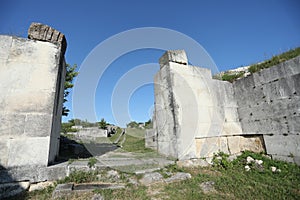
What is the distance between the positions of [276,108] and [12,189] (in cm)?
676

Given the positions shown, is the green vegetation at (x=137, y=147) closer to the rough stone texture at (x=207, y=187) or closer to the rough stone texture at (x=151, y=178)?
the rough stone texture at (x=151, y=178)

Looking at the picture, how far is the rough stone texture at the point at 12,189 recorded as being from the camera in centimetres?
238

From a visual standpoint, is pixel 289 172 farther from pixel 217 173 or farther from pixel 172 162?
pixel 172 162

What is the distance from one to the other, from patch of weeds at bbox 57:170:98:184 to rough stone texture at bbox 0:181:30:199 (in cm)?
58

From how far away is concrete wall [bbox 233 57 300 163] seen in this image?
385 centimetres

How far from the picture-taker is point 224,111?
511 cm

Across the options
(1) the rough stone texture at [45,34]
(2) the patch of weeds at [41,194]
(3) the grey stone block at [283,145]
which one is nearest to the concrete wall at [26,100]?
(1) the rough stone texture at [45,34]

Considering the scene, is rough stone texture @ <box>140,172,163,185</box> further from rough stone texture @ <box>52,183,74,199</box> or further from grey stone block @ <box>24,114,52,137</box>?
grey stone block @ <box>24,114,52,137</box>

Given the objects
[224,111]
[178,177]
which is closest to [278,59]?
[224,111]

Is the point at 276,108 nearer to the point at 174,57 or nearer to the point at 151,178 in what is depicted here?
the point at 174,57

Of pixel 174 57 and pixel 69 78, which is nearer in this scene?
pixel 174 57

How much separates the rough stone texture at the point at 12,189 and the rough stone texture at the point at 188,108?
349 cm

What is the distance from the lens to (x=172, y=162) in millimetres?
3803

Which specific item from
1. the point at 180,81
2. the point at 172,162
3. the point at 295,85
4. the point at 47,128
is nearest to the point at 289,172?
the point at 295,85
